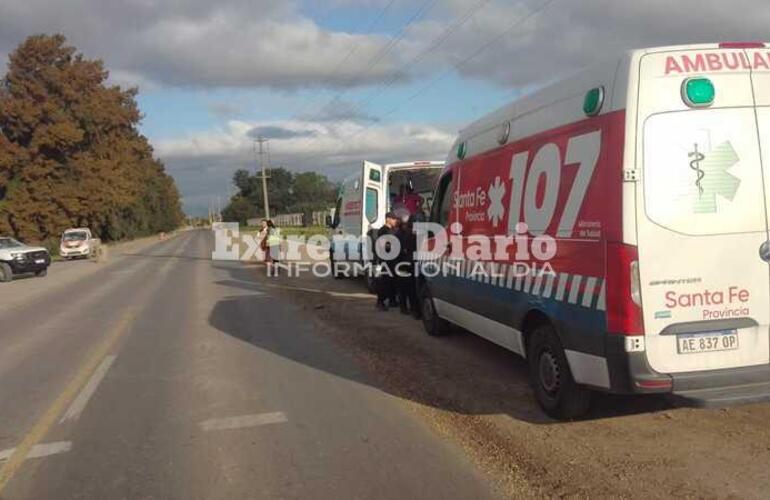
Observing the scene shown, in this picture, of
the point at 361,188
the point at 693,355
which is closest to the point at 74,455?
the point at 693,355

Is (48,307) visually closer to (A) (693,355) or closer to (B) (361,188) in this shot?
(B) (361,188)

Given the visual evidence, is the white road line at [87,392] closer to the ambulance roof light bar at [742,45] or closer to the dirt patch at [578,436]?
the dirt patch at [578,436]

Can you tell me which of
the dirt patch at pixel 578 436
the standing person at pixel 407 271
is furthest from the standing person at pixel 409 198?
the dirt patch at pixel 578 436

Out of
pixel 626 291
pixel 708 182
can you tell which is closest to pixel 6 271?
pixel 626 291

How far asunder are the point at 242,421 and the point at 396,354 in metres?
2.93

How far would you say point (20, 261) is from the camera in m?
25.0

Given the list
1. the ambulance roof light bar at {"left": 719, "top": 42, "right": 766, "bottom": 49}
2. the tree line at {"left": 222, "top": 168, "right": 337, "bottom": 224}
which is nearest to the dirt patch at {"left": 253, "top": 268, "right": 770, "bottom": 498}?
the ambulance roof light bar at {"left": 719, "top": 42, "right": 766, "bottom": 49}

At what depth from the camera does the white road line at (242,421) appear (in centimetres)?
573

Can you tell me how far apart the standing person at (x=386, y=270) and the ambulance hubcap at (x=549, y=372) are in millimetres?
6118

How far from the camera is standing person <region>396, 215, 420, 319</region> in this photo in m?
11.5

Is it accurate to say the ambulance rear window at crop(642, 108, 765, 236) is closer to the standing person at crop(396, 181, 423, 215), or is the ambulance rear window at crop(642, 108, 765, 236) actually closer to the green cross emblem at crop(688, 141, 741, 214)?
the green cross emblem at crop(688, 141, 741, 214)

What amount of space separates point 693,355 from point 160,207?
100586 millimetres

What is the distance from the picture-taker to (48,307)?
15047 millimetres

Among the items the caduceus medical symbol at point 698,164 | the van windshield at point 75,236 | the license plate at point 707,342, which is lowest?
the license plate at point 707,342
